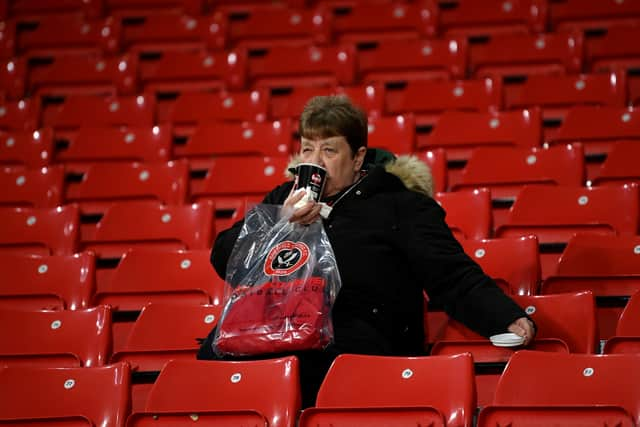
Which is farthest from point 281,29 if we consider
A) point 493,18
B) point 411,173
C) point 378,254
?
point 378,254

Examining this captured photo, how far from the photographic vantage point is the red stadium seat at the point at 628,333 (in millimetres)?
2455

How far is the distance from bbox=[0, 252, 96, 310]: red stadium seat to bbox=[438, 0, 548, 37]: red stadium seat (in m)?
2.57

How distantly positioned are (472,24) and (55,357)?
10.1 ft

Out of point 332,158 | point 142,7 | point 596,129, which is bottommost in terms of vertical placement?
point 332,158

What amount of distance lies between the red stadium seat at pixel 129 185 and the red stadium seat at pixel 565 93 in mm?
1473

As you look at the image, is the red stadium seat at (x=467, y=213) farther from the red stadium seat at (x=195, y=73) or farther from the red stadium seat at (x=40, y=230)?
the red stadium seat at (x=195, y=73)

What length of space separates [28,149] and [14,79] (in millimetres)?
888

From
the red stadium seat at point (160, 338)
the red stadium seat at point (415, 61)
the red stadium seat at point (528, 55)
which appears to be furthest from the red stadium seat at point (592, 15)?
the red stadium seat at point (160, 338)

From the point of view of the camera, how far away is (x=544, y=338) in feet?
8.46

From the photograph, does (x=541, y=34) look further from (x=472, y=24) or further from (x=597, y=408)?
(x=597, y=408)

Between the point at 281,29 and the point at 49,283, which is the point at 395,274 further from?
the point at 281,29

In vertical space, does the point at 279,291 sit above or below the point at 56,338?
above

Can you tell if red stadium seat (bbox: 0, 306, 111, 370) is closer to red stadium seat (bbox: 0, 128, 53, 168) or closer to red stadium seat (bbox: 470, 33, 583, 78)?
red stadium seat (bbox: 0, 128, 53, 168)

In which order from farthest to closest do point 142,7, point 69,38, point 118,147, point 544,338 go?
point 142,7, point 69,38, point 118,147, point 544,338
